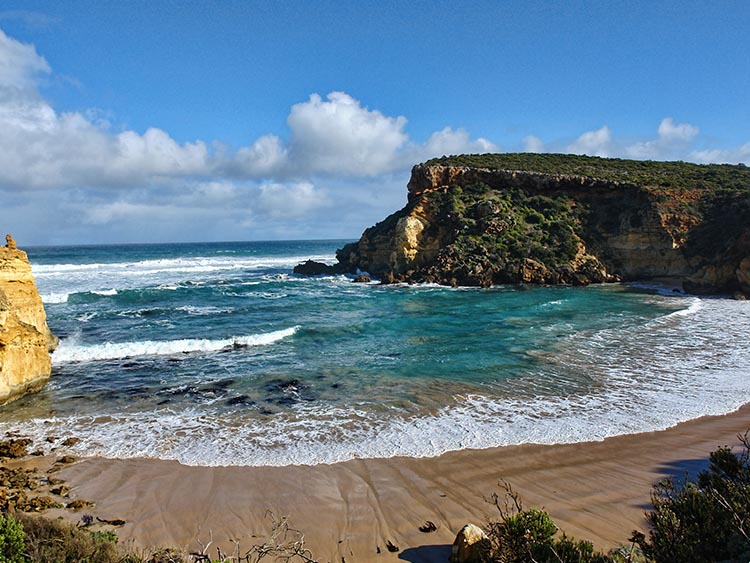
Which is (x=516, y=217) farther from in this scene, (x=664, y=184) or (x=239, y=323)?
(x=239, y=323)

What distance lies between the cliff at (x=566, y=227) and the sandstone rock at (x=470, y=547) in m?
30.0

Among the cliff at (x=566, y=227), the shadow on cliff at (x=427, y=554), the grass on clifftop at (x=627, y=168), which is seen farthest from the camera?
the grass on clifftop at (x=627, y=168)

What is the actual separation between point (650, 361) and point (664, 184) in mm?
30362

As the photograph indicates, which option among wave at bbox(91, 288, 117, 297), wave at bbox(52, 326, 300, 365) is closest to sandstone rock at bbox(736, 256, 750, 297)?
wave at bbox(52, 326, 300, 365)

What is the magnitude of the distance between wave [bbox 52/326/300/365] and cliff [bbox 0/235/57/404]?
5.12 feet

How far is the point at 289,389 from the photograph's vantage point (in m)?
13.2

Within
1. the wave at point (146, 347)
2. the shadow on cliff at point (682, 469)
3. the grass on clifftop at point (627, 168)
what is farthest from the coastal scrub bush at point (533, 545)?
the grass on clifftop at point (627, 168)

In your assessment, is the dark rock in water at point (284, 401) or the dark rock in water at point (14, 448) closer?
the dark rock in water at point (14, 448)

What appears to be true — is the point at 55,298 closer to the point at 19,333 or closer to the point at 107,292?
the point at 107,292

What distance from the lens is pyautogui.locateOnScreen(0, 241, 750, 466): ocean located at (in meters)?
10.0

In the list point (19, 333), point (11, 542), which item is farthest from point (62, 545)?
point (19, 333)

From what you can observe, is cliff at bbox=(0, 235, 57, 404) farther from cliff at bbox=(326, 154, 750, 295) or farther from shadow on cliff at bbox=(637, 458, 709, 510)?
cliff at bbox=(326, 154, 750, 295)

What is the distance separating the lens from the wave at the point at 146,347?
1712 centimetres

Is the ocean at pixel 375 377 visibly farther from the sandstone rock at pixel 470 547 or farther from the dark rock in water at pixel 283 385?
the sandstone rock at pixel 470 547
